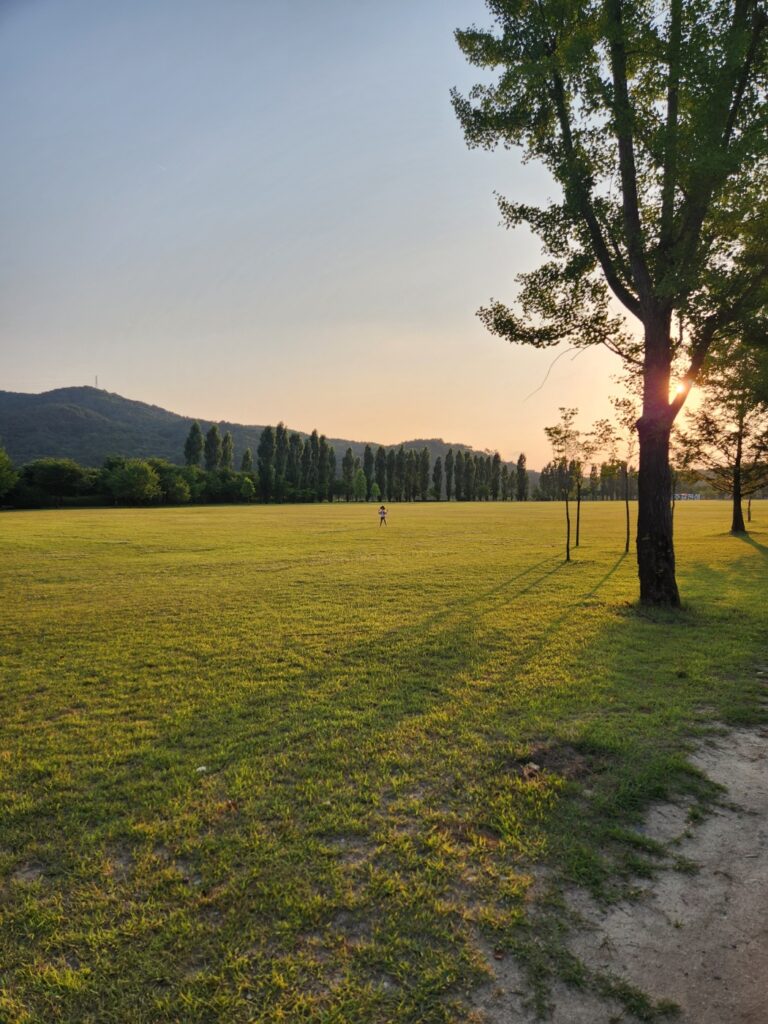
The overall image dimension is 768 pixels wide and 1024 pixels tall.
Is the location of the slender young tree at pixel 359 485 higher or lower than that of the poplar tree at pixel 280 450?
lower

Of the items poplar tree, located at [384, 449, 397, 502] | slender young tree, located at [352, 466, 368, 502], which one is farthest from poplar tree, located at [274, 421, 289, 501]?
poplar tree, located at [384, 449, 397, 502]

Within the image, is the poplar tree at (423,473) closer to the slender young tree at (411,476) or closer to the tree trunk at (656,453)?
the slender young tree at (411,476)

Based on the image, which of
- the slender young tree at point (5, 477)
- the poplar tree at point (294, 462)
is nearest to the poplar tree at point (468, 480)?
the poplar tree at point (294, 462)

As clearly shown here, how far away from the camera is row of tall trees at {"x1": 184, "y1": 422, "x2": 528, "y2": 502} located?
130500 mm

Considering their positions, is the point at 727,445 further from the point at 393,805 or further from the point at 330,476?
the point at 330,476

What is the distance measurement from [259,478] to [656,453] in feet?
392

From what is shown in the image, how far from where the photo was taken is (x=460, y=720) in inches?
241

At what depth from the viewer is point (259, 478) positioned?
124312 mm

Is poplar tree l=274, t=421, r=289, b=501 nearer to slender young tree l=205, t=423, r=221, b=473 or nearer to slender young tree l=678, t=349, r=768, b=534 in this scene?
slender young tree l=205, t=423, r=221, b=473

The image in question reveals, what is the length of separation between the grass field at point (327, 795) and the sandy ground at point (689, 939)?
13 centimetres

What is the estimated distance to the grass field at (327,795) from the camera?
110 inches

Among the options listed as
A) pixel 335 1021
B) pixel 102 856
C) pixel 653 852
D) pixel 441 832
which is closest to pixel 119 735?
pixel 102 856

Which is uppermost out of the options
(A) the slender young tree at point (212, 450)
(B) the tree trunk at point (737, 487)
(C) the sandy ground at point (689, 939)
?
(A) the slender young tree at point (212, 450)

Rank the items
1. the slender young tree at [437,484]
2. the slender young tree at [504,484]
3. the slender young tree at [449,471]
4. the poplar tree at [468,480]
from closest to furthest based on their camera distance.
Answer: the slender young tree at [437,484] < the poplar tree at [468,480] < the slender young tree at [504,484] < the slender young tree at [449,471]
